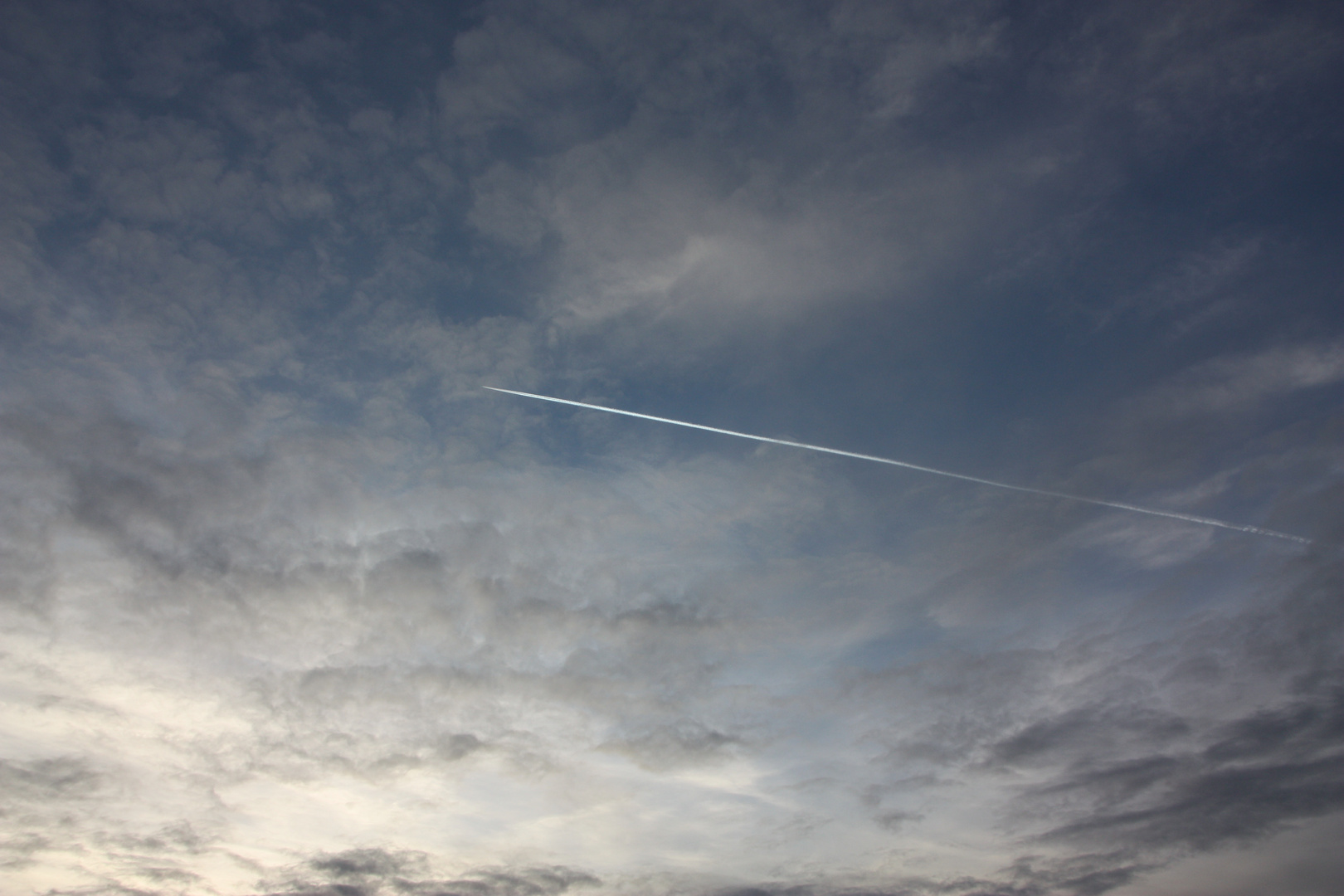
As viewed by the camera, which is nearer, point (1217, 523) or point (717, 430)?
point (1217, 523)

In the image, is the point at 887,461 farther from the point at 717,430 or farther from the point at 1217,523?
the point at 1217,523

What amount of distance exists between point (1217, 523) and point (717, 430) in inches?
1747

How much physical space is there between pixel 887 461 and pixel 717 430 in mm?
16987

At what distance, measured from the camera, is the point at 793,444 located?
80.1 m

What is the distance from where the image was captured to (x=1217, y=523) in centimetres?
7031

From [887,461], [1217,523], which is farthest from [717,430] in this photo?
[1217,523]

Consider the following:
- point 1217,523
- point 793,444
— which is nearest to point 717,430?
point 793,444

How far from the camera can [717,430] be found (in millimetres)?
77000

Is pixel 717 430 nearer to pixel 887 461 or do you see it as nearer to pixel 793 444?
pixel 793 444

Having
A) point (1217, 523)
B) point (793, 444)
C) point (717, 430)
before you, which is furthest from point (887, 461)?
point (1217, 523)

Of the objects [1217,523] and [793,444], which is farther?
[793,444]

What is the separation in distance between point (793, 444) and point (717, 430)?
843 centimetres

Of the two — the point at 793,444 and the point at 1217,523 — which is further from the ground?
the point at 793,444

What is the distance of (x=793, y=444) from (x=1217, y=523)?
122 ft
